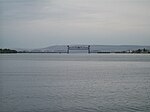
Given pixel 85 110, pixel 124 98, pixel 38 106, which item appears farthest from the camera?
pixel 124 98

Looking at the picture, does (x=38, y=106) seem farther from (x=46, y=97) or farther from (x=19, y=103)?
(x=46, y=97)

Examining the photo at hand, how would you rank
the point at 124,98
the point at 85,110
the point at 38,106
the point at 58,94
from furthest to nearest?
the point at 58,94, the point at 124,98, the point at 38,106, the point at 85,110

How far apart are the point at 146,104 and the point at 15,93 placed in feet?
33.3

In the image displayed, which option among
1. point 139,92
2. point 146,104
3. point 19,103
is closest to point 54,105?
point 19,103

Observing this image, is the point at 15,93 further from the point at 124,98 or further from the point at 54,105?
the point at 124,98

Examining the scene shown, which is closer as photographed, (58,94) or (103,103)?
(103,103)

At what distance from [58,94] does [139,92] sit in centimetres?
653

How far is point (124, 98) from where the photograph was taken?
67.7ft

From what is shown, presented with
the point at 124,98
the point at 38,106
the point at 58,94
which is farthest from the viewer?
the point at 58,94

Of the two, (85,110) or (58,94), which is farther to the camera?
(58,94)

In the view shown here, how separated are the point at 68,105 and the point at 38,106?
1.83m

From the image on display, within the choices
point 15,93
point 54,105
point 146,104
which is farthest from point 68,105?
point 15,93

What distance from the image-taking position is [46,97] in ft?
70.5

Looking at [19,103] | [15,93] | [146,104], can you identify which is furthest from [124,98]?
[15,93]
